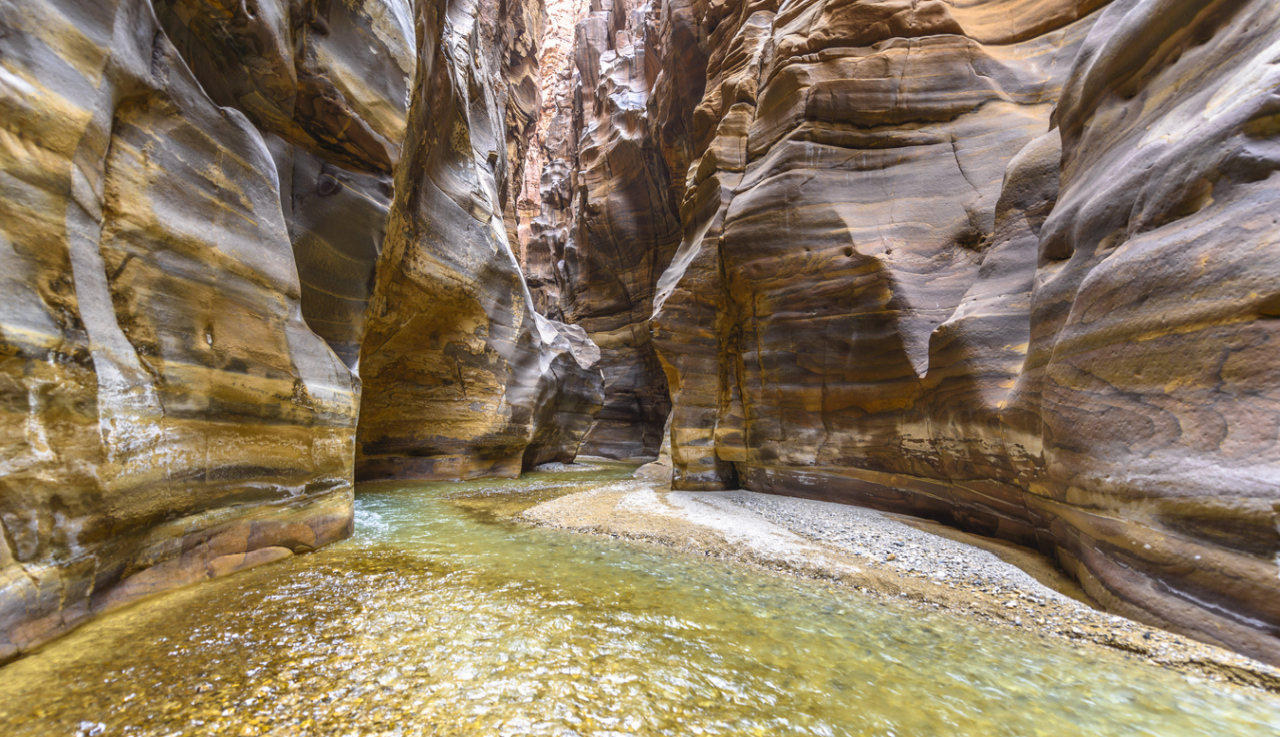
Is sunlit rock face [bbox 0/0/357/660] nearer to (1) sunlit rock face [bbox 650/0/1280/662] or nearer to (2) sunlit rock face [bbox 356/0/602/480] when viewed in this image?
(2) sunlit rock face [bbox 356/0/602/480]

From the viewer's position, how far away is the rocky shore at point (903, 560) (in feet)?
9.18

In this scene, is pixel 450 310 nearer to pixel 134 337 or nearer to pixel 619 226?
pixel 134 337

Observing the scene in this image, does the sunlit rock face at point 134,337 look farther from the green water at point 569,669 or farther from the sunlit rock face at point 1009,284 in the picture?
the sunlit rock face at point 1009,284

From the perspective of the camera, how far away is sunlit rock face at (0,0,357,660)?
2.68m

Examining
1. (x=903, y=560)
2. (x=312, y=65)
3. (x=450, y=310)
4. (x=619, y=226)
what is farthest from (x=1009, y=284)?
(x=619, y=226)

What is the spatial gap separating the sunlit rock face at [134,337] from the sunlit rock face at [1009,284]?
272 inches

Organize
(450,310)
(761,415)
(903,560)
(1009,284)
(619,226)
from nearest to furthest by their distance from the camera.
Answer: (903,560) < (1009,284) < (761,415) < (450,310) < (619,226)

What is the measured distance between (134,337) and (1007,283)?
28.5 ft

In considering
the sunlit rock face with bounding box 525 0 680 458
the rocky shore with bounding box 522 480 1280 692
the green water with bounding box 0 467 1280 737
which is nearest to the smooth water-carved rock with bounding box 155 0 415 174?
the green water with bounding box 0 467 1280 737

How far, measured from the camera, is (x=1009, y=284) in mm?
5539

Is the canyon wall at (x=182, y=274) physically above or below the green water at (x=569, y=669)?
above

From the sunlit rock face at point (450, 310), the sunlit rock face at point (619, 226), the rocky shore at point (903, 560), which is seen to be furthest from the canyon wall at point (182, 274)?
the sunlit rock face at point (619, 226)

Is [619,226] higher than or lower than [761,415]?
higher

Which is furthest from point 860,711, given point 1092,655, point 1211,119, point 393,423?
point 393,423
